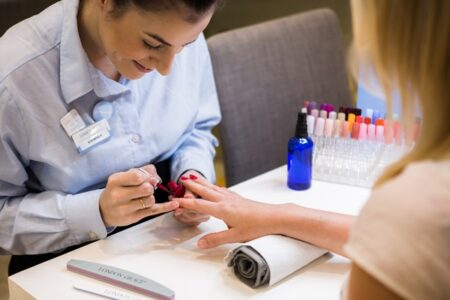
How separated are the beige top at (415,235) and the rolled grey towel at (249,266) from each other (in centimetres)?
42

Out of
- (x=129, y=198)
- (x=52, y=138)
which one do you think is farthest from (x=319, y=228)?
(x=52, y=138)

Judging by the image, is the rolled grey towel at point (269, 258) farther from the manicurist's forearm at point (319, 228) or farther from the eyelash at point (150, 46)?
the eyelash at point (150, 46)

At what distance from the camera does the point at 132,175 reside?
1.11 metres

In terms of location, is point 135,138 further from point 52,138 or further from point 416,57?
point 416,57

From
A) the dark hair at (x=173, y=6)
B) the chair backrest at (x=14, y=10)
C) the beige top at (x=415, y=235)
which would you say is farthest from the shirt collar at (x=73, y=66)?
→ the beige top at (x=415, y=235)

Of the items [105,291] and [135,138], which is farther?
[135,138]

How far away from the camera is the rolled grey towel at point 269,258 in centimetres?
103

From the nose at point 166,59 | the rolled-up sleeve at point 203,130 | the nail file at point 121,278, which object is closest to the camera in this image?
the nail file at point 121,278

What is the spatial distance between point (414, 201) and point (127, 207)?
2.18 ft

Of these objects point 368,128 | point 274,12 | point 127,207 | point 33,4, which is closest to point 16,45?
point 127,207

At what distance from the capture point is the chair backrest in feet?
5.77

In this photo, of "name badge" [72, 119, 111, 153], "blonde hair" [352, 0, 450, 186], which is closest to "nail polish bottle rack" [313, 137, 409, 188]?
"name badge" [72, 119, 111, 153]

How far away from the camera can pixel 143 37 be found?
1.14m

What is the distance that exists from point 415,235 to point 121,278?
0.59 meters
